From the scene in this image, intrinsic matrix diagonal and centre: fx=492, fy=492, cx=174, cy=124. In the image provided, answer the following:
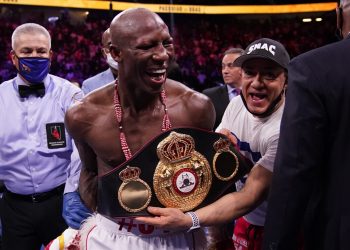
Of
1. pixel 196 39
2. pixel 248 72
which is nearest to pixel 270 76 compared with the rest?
pixel 248 72

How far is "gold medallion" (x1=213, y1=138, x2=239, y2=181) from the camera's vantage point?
1454 mm

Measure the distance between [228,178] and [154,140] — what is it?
0.26 meters

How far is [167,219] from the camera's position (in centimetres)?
138

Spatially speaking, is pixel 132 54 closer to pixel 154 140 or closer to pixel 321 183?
pixel 154 140

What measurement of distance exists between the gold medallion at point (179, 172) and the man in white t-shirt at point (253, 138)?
4 centimetres

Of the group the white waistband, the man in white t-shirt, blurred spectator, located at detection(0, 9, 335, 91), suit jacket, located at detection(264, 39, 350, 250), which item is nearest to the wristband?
the man in white t-shirt

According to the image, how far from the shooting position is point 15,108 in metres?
2.73

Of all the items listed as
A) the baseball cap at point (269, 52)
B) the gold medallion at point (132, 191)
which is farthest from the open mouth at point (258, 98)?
the gold medallion at point (132, 191)

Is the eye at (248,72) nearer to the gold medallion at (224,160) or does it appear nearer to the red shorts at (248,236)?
the gold medallion at (224,160)

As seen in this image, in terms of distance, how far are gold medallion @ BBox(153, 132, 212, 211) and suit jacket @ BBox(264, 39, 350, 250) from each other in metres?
0.24

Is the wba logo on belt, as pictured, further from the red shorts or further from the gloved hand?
the red shorts

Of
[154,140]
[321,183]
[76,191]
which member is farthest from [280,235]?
[76,191]

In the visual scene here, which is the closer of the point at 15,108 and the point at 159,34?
the point at 159,34

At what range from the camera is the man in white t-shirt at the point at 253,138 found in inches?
57.1
